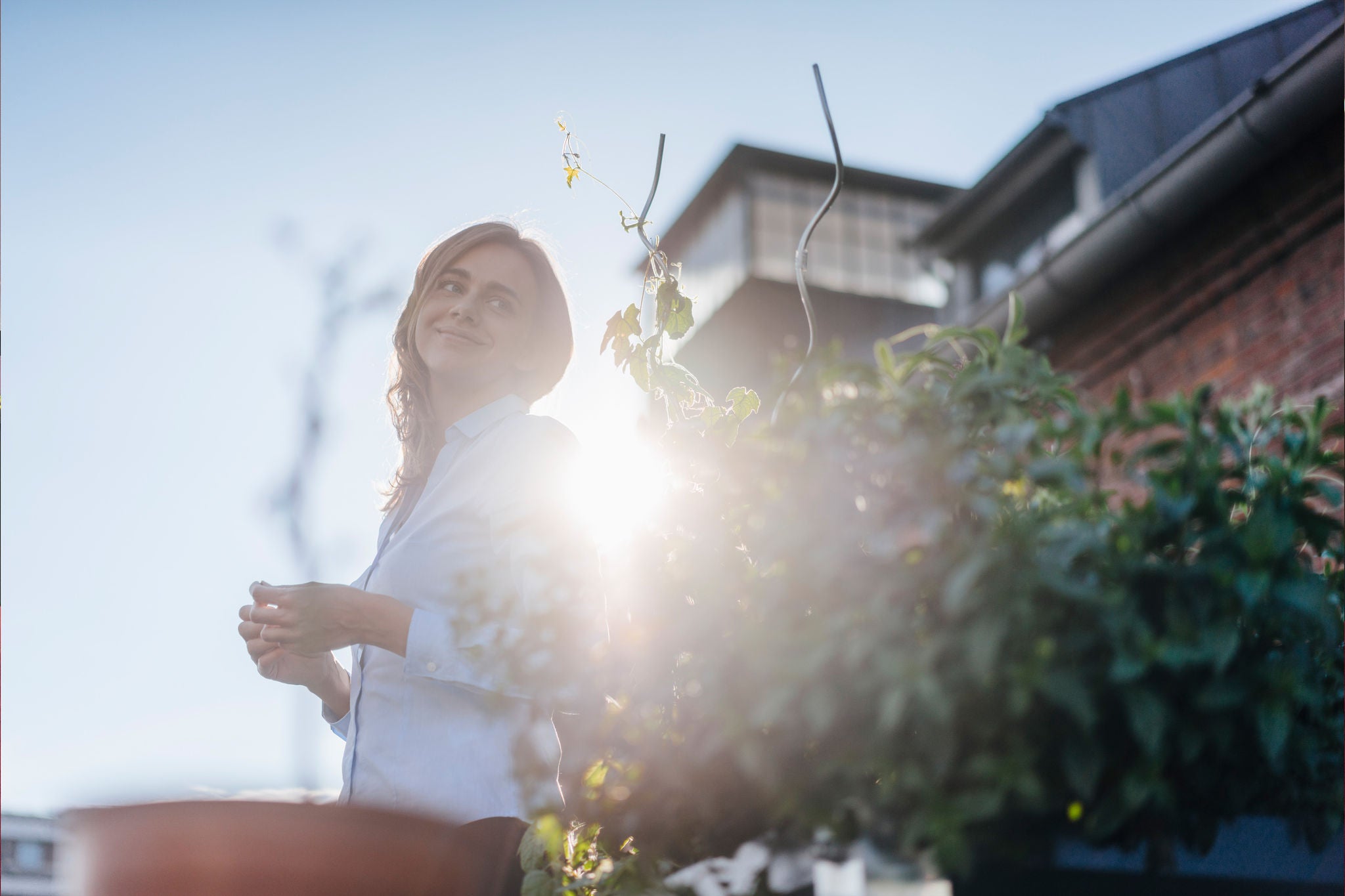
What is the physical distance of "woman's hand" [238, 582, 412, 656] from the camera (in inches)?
45.6

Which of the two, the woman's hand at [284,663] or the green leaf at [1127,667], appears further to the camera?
the woman's hand at [284,663]

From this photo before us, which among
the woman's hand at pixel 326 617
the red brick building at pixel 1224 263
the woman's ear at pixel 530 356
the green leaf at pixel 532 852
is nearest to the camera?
the green leaf at pixel 532 852

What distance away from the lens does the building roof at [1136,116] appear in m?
7.55

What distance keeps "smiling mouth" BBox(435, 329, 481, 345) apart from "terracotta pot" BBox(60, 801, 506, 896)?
86 centimetres

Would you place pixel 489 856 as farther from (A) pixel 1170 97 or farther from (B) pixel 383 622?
(A) pixel 1170 97

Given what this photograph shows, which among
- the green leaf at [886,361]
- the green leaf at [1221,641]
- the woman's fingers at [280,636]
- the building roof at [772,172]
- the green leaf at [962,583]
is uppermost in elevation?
the building roof at [772,172]

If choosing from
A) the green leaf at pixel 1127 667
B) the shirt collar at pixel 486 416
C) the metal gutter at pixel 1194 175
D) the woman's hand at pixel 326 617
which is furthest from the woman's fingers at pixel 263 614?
the metal gutter at pixel 1194 175

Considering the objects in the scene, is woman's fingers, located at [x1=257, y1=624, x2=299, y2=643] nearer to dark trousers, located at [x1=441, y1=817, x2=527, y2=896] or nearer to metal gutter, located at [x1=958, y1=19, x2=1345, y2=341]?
dark trousers, located at [x1=441, y1=817, x2=527, y2=896]

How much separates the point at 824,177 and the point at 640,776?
13.2 meters

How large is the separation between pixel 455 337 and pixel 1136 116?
794 centimetres

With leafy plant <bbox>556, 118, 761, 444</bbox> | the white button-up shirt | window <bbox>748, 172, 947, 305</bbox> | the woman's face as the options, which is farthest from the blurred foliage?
window <bbox>748, 172, 947, 305</bbox>

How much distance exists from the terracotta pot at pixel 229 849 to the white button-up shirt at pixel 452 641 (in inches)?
5.6

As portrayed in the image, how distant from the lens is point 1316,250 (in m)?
4.46

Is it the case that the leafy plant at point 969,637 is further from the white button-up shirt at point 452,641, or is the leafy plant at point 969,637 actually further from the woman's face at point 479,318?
the woman's face at point 479,318
